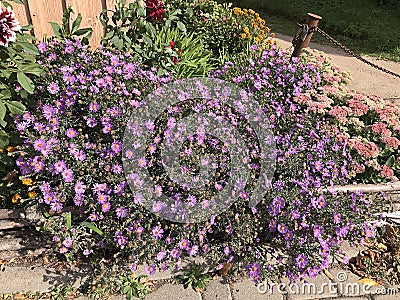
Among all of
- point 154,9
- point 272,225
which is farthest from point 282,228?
point 154,9

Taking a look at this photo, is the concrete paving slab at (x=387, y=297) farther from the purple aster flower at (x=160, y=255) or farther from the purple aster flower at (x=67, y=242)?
the purple aster flower at (x=67, y=242)

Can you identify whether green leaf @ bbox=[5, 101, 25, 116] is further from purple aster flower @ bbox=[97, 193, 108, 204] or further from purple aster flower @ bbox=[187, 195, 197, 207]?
purple aster flower @ bbox=[187, 195, 197, 207]

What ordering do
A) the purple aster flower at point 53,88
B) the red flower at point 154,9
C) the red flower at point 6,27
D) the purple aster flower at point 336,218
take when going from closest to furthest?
1. the red flower at point 6,27
2. the purple aster flower at point 336,218
3. the purple aster flower at point 53,88
4. the red flower at point 154,9

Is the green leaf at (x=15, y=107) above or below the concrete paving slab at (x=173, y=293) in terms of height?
above

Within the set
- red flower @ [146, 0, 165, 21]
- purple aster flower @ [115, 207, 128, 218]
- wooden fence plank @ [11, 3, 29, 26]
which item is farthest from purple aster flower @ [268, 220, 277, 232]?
wooden fence plank @ [11, 3, 29, 26]

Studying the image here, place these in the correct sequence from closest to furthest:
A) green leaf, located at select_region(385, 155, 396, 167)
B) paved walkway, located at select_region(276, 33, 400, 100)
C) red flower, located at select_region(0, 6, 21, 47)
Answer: red flower, located at select_region(0, 6, 21, 47) → green leaf, located at select_region(385, 155, 396, 167) → paved walkway, located at select_region(276, 33, 400, 100)

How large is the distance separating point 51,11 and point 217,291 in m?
2.51

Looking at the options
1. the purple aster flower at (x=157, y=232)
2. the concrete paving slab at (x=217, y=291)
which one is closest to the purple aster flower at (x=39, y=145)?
the purple aster flower at (x=157, y=232)

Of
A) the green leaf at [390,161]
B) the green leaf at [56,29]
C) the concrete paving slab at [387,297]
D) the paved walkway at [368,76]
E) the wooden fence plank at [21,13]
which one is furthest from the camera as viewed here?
the paved walkway at [368,76]

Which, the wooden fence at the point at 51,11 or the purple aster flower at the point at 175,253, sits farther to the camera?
the wooden fence at the point at 51,11

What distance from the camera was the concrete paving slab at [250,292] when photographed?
8.86ft

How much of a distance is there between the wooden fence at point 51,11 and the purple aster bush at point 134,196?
21.4 inches

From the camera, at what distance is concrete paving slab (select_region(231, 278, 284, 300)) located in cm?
270

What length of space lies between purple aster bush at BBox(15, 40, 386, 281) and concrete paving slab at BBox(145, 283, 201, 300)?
19cm
